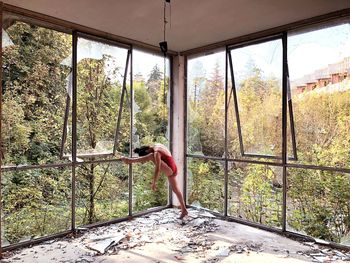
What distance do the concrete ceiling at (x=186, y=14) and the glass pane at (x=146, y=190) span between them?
269 centimetres

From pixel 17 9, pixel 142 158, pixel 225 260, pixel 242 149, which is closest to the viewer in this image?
pixel 225 260

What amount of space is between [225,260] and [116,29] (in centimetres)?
371

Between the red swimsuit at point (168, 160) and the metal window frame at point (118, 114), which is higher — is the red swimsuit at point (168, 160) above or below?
below

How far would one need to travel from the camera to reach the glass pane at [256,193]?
4.38 meters

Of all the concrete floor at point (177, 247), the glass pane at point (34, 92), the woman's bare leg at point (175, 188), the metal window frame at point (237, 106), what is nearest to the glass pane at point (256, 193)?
the metal window frame at point (237, 106)

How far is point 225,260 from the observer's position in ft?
10.6

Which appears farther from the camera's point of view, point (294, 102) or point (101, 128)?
point (101, 128)

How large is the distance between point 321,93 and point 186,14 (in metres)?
2.25

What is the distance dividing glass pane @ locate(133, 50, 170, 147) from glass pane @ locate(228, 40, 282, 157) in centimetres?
159

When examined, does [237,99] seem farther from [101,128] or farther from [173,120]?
[101,128]

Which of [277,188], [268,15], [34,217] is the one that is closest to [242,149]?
Result: [277,188]

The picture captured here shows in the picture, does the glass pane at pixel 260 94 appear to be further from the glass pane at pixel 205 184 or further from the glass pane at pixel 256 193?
the glass pane at pixel 205 184

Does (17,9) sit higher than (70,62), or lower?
higher

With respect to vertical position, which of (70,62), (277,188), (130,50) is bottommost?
(277,188)
